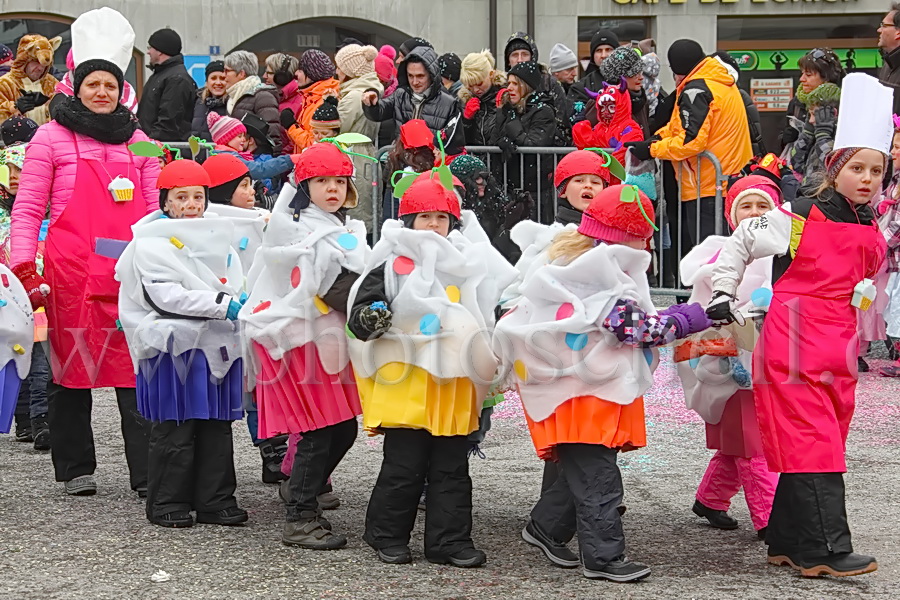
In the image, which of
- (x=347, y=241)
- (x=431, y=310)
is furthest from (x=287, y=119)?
(x=431, y=310)

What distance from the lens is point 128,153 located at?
668 cm

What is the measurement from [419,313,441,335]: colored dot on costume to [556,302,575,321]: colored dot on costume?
48 centimetres

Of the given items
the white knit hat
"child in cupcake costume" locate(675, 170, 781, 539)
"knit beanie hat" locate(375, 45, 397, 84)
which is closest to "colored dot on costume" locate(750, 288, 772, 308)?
"child in cupcake costume" locate(675, 170, 781, 539)

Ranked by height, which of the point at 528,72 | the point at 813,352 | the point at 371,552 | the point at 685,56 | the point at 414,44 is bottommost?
the point at 371,552

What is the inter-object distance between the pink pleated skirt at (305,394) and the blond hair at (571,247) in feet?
3.43

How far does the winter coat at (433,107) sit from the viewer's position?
1020 cm

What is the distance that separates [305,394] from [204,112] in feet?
23.5

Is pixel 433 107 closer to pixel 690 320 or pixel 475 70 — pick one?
pixel 475 70

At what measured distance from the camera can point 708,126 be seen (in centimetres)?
1023

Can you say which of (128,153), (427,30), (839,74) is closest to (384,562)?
(128,153)

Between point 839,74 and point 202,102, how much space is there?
18.4ft

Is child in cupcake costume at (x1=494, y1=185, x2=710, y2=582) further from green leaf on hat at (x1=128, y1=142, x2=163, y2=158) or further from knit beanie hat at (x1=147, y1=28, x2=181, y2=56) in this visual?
knit beanie hat at (x1=147, y1=28, x2=181, y2=56)

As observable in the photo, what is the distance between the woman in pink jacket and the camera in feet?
21.2

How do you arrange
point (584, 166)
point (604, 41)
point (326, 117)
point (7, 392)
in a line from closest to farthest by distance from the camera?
point (7, 392)
point (584, 166)
point (326, 117)
point (604, 41)
